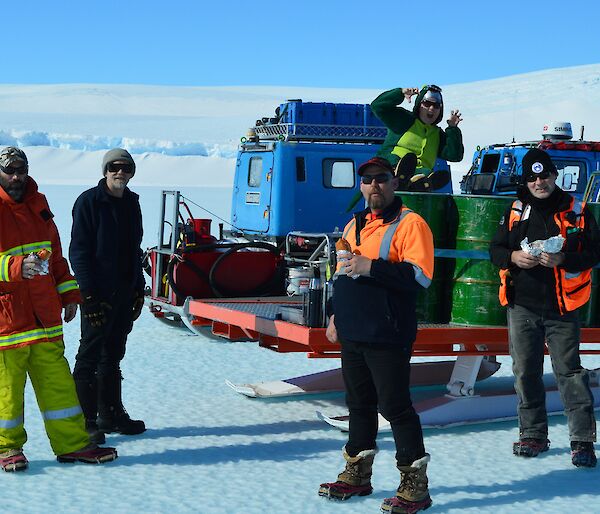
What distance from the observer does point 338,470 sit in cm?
534

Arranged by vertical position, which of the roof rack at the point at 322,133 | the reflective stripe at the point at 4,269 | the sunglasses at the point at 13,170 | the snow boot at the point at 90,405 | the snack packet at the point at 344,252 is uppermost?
the roof rack at the point at 322,133

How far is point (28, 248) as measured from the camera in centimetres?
514

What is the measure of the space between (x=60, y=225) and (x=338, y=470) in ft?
73.2

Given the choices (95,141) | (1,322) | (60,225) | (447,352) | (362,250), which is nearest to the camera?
(362,250)

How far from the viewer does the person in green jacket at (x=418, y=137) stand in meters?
6.67

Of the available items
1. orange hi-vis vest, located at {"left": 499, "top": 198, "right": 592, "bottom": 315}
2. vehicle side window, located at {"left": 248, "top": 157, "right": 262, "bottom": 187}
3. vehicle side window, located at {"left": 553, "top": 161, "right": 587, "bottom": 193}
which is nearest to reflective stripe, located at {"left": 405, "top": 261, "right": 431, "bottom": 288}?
orange hi-vis vest, located at {"left": 499, "top": 198, "right": 592, "bottom": 315}

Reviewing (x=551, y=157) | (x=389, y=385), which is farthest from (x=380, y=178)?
(x=551, y=157)

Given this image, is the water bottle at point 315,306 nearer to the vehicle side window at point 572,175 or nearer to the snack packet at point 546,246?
the snack packet at point 546,246

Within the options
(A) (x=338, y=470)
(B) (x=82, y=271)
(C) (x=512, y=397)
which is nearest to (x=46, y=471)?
(B) (x=82, y=271)

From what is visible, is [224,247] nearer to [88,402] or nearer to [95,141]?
[88,402]

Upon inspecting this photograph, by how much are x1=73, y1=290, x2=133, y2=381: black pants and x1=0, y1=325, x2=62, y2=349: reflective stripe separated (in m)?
0.52

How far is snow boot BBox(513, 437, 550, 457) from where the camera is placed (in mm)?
5617

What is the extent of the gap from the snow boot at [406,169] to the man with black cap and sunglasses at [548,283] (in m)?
1.27

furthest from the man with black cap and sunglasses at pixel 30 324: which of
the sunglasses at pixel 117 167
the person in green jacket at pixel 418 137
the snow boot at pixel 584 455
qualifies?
the snow boot at pixel 584 455
